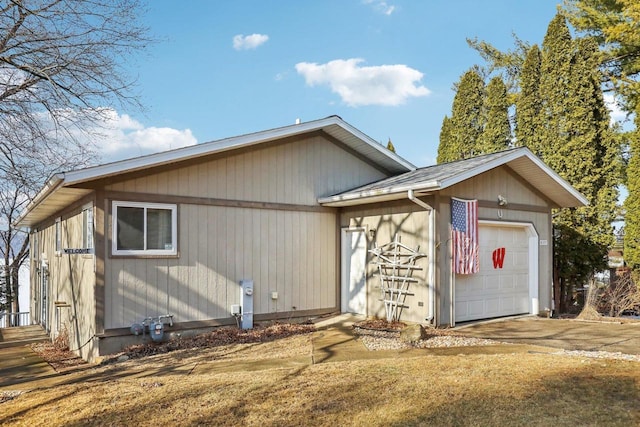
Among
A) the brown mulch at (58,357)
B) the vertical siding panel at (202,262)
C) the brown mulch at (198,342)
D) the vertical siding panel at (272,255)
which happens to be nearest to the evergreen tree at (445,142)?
the vertical siding panel at (272,255)

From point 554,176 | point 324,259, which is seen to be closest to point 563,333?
point 554,176

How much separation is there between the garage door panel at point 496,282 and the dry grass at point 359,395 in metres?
2.95

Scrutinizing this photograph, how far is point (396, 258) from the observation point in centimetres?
940

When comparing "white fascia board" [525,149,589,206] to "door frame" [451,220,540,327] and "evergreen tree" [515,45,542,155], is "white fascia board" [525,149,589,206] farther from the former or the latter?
"evergreen tree" [515,45,542,155]

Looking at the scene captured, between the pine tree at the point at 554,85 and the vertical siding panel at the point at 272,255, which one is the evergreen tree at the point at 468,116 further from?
the vertical siding panel at the point at 272,255

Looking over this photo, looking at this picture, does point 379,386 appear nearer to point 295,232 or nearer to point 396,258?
point 396,258

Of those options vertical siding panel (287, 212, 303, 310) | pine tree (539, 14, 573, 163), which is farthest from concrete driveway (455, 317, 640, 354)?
pine tree (539, 14, 573, 163)

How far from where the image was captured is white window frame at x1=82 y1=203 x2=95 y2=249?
8234 millimetres

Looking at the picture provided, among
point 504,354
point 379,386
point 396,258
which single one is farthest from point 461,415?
point 396,258

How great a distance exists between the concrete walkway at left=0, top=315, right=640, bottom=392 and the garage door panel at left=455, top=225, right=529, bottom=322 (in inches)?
15.4

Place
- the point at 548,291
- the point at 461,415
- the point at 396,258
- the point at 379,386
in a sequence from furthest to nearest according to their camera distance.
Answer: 1. the point at 548,291
2. the point at 396,258
3. the point at 379,386
4. the point at 461,415

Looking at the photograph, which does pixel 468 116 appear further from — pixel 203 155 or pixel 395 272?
pixel 203 155

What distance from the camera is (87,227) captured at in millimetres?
8602

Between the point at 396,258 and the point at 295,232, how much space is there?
225 cm
